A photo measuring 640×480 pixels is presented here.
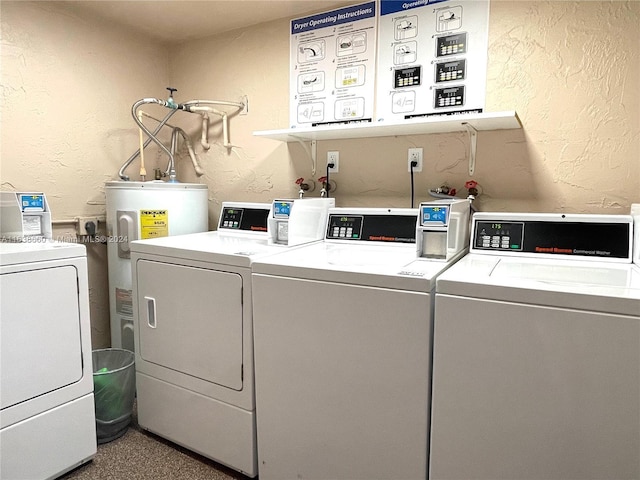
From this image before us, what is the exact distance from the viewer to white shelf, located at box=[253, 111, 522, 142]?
1.73 m

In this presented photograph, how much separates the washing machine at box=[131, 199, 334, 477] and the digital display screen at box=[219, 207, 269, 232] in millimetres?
241

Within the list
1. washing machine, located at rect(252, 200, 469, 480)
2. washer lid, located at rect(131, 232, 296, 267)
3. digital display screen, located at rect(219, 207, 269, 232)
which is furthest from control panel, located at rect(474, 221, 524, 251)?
digital display screen, located at rect(219, 207, 269, 232)

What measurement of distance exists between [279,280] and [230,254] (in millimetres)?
262

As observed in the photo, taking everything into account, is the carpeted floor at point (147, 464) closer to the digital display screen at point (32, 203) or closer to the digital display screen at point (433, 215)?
the digital display screen at point (32, 203)

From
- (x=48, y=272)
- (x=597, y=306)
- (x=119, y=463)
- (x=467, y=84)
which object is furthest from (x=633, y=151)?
(x=119, y=463)

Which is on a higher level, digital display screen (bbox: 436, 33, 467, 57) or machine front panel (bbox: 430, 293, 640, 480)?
digital display screen (bbox: 436, 33, 467, 57)

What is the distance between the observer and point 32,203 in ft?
6.56

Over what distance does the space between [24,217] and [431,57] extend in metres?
2.15

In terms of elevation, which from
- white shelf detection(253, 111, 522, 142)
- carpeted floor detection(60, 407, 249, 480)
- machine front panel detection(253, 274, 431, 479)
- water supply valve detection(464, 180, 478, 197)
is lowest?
carpeted floor detection(60, 407, 249, 480)

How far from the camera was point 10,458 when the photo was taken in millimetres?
1513

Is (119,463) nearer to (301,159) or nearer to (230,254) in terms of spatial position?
(230,254)

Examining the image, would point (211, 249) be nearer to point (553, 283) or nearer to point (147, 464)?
point (147, 464)

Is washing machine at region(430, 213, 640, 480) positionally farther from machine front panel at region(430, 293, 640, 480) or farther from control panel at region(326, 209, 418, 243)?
control panel at region(326, 209, 418, 243)

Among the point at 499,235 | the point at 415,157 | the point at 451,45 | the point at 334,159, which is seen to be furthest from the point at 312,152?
the point at 499,235
